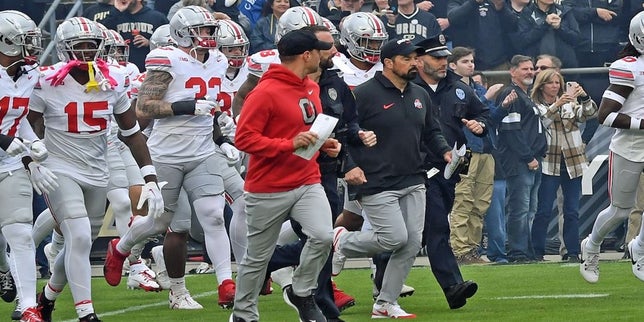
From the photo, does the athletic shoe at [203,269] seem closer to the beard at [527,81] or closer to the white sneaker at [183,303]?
the white sneaker at [183,303]

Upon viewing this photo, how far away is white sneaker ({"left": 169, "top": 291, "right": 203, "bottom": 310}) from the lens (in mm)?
10734

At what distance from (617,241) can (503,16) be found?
2.63 meters

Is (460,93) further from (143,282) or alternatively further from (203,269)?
(203,269)

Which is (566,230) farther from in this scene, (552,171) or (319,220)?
(319,220)

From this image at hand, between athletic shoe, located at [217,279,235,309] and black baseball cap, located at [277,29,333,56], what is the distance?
8.24 feet

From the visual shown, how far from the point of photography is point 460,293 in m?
9.89

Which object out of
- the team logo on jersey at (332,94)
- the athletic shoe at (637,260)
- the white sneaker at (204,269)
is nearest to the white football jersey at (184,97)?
the team logo on jersey at (332,94)

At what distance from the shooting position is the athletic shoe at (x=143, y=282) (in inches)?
→ 469

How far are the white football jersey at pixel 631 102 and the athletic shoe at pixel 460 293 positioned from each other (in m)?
1.71

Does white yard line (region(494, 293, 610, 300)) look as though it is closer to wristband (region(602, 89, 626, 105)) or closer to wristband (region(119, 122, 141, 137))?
wristband (region(602, 89, 626, 105))

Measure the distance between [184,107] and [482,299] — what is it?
98.4 inches

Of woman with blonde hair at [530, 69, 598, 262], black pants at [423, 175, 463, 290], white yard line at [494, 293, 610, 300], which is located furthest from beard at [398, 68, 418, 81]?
woman with blonde hair at [530, 69, 598, 262]

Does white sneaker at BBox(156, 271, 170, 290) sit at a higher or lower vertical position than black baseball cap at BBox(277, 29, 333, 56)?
lower

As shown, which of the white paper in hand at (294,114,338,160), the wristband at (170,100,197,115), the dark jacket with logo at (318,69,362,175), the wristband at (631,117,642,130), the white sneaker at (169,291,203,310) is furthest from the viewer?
the white sneaker at (169,291,203,310)
